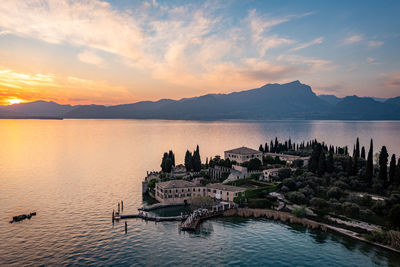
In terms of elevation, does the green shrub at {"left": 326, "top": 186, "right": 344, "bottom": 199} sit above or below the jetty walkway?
above

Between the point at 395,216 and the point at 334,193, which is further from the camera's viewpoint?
the point at 334,193

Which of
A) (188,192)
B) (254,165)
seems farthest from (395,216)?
(188,192)

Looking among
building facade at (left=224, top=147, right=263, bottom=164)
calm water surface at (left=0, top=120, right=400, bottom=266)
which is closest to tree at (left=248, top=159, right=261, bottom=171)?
building facade at (left=224, top=147, right=263, bottom=164)

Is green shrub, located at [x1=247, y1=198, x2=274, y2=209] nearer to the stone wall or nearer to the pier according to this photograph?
the stone wall

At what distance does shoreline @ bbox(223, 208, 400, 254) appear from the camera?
54.5m

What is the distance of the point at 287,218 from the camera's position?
64.1 metres

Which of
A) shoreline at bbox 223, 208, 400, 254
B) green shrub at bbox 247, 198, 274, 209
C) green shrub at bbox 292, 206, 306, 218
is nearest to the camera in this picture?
shoreline at bbox 223, 208, 400, 254

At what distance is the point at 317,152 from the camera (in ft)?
301

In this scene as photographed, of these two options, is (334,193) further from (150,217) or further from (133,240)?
(133,240)

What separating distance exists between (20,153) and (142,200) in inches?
4728

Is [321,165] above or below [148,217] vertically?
above

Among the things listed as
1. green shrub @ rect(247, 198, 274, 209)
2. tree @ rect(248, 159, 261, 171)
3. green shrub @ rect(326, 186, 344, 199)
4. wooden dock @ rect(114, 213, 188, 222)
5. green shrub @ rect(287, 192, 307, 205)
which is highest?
tree @ rect(248, 159, 261, 171)

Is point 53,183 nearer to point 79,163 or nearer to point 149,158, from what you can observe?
point 79,163

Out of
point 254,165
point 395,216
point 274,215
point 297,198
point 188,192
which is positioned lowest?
point 274,215
